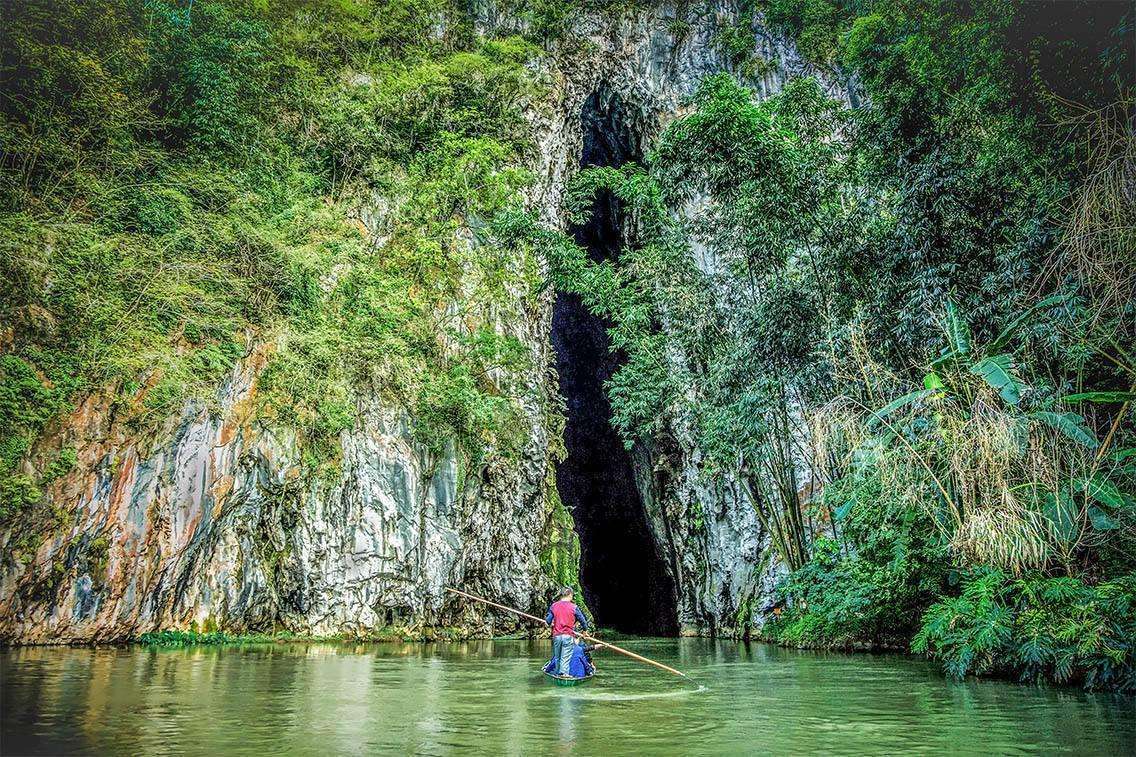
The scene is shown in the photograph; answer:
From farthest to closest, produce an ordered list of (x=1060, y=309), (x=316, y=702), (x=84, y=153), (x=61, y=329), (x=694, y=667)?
(x=84, y=153)
(x=61, y=329)
(x=694, y=667)
(x=1060, y=309)
(x=316, y=702)

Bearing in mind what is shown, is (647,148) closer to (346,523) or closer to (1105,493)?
(346,523)

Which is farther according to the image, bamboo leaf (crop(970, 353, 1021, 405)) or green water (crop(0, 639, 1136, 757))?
bamboo leaf (crop(970, 353, 1021, 405))

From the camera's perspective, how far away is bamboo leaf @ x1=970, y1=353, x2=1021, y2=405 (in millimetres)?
9000

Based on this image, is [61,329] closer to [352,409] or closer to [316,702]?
[352,409]

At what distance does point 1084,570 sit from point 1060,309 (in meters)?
3.11

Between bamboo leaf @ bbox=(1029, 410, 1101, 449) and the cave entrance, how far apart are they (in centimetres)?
1988

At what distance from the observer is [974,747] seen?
5109 mm

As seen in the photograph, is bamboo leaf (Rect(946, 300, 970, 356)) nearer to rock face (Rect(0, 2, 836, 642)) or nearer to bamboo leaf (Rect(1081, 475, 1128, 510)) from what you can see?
bamboo leaf (Rect(1081, 475, 1128, 510))

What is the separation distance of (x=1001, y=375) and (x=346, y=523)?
13740 millimetres

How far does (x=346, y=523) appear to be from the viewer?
1773 cm

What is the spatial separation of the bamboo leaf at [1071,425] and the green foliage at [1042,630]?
149 cm

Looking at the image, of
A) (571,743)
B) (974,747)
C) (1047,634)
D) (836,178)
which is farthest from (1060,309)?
(571,743)

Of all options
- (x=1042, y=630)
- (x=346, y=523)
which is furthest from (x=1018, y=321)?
(x=346, y=523)

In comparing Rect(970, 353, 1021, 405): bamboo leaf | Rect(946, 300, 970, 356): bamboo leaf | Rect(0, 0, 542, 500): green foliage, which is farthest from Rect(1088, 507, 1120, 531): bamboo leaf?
Rect(0, 0, 542, 500): green foliage
